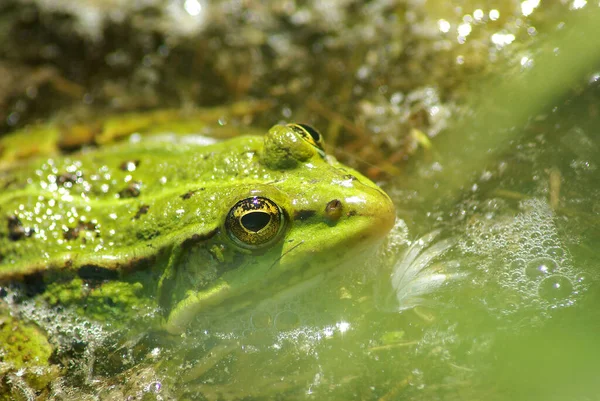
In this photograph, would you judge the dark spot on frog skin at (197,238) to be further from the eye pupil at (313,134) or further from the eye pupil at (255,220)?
the eye pupil at (313,134)

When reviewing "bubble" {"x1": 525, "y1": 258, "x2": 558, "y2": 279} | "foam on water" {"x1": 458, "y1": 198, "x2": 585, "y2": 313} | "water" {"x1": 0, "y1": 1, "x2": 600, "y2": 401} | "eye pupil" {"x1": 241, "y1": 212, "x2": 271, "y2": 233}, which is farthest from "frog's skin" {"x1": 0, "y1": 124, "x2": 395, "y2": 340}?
"bubble" {"x1": 525, "y1": 258, "x2": 558, "y2": 279}

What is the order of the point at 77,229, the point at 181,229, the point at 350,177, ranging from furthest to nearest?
the point at 77,229 → the point at 181,229 → the point at 350,177

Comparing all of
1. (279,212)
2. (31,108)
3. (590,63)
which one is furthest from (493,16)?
(31,108)

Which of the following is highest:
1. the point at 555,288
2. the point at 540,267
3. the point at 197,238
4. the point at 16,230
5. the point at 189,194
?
the point at 16,230

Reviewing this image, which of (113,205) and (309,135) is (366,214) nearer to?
(309,135)

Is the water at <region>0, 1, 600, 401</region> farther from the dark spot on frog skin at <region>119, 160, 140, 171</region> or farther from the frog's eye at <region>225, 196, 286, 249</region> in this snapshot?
the dark spot on frog skin at <region>119, 160, 140, 171</region>

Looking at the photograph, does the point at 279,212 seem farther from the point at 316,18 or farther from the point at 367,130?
the point at 316,18

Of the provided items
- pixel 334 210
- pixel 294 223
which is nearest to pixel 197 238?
pixel 294 223
